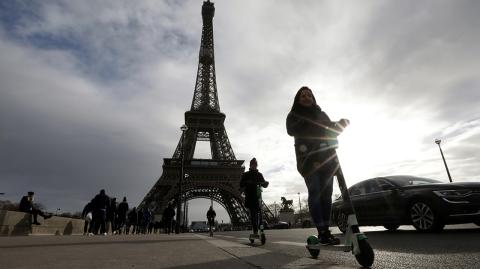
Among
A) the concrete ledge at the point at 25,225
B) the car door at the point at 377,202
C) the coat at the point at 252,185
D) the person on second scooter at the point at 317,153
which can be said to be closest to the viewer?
the person on second scooter at the point at 317,153

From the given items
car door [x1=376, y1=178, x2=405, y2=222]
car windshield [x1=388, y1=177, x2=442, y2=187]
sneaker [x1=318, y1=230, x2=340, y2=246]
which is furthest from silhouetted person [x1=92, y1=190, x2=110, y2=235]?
sneaker [x1=318, y1=230, x2=340, y2=246]

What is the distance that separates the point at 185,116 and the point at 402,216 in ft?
160

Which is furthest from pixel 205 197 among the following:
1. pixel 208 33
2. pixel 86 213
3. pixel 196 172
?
pixel 86 213

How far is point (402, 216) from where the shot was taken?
768 centimetres

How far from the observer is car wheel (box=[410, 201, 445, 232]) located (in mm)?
6907

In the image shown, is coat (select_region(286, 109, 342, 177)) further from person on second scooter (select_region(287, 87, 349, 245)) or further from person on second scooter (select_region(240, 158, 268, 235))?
person on second scooter (select_region(240, 158, 268, 235))

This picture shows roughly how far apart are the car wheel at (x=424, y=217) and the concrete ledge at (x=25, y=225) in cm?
1182

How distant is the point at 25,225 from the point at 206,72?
168 feet

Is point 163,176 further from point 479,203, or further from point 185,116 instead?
point 479,203

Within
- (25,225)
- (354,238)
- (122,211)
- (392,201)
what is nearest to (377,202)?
(392,201)

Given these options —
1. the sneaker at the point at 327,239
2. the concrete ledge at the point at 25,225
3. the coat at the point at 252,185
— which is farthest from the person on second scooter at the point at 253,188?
the concrete ledge at the point at 25,225

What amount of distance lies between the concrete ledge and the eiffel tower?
28.1 metres

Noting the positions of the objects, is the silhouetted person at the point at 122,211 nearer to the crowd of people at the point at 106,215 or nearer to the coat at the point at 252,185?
the crowd of people at the point at 106,215

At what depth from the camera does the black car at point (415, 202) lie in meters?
6.64
